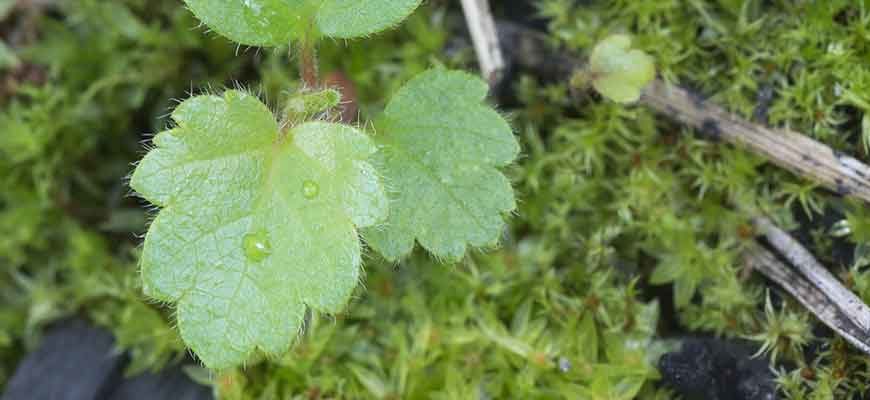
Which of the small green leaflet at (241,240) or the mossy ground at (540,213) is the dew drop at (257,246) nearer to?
the small green leaflet at (241,240)

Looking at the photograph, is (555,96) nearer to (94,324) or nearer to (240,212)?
(240,212)

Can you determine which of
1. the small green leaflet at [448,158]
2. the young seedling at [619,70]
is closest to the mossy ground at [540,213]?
the young seedling at [619,70]

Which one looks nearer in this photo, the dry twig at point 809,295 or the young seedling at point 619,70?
the dry twig at point 809,295

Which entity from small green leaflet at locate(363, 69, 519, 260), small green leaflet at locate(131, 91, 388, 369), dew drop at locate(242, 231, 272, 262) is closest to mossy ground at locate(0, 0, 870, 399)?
small green leaflet at locate(363, 69, 519, 260)

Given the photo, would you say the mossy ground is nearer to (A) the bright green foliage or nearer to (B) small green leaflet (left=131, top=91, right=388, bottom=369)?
(A) the bright green foliage

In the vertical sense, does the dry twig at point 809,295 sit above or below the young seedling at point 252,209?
below

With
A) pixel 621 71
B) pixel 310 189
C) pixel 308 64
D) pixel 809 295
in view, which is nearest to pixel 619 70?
pixel 621 71
